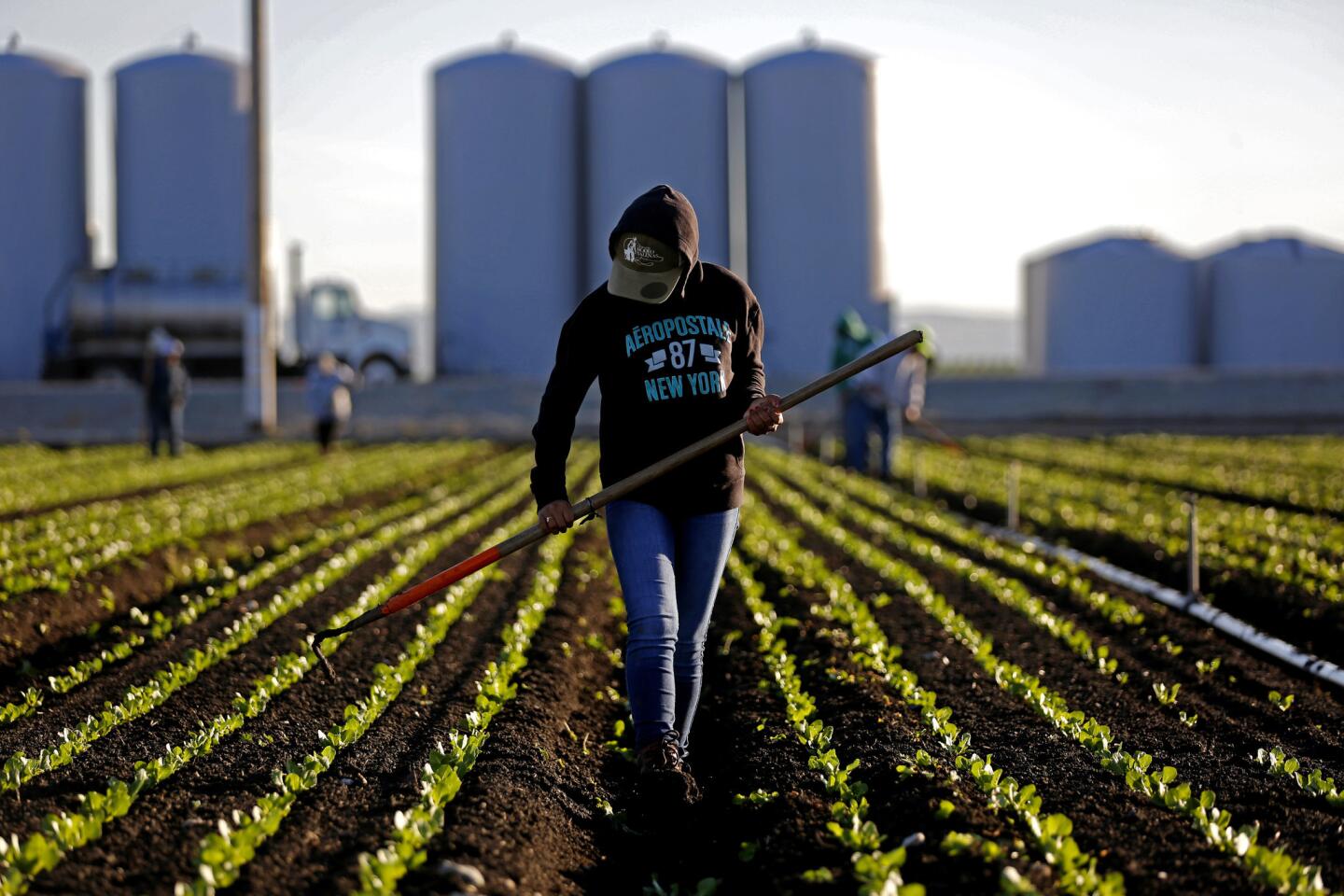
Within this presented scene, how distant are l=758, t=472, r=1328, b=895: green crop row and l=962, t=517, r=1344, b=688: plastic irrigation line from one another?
125 centimetres

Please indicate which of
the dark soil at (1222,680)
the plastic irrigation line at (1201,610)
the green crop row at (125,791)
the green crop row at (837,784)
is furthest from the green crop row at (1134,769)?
the green crop row at (125,791)

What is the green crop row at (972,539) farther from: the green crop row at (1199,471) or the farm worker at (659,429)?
the farm worker at (659,429)

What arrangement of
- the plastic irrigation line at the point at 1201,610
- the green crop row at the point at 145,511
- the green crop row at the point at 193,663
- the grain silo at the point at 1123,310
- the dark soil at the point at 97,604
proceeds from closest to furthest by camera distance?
the green crop row at the point at 193,663, the plastic irrigation line at the point at 1201,610, the dark soil at the point at 97,604, the green crop row at the point at 145,511, the grain silo at the point at 1123,310

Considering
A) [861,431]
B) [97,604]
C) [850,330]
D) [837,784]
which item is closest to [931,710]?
[837,784]

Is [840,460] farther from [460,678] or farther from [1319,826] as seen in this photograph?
[1319,826]

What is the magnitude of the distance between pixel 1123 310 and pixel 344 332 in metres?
19.3

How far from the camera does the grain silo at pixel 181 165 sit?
29469mm

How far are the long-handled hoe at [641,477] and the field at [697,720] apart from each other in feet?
Result: 1.65

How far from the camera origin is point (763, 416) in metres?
4.08

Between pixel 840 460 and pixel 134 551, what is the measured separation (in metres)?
11.9

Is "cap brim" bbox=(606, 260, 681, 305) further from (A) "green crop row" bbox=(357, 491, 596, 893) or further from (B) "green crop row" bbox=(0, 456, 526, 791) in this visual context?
(B) "green crop row" bbox=(0, 456, 526, 791)

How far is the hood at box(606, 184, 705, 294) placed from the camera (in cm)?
392

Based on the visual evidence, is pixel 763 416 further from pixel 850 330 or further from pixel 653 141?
pixel 653 141

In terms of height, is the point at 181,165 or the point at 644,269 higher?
the point at 181,165
